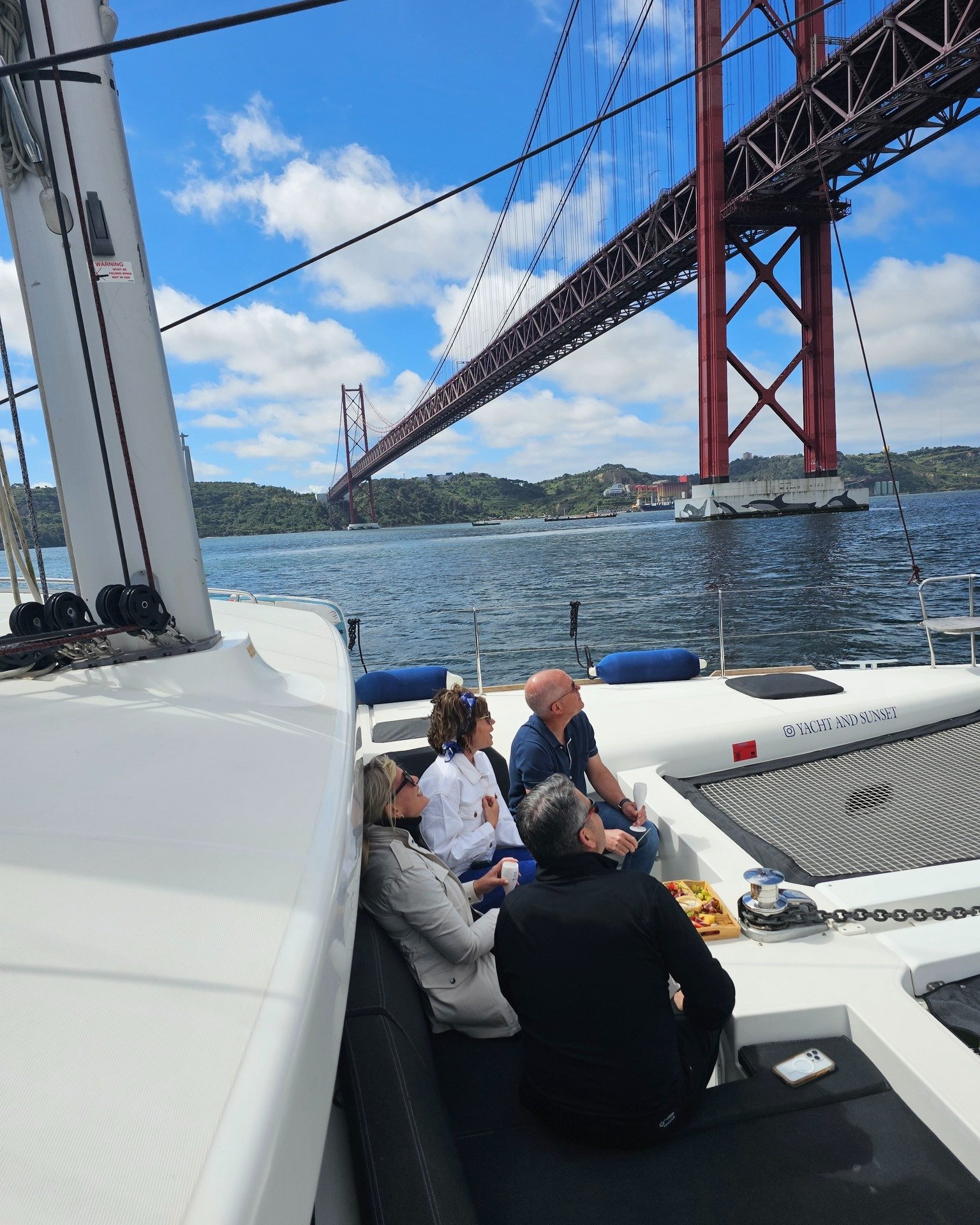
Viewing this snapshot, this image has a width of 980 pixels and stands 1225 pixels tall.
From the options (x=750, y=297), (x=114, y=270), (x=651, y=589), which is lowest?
(x=651, y=589)

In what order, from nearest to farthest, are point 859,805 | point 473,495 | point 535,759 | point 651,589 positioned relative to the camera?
point 535,759, point 859,805, point 651,589, point 473,495

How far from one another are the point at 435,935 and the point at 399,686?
2.02m

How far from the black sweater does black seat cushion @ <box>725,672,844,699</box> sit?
2.19 m

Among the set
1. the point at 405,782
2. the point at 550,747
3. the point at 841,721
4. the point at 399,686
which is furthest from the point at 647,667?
the point at 405,782

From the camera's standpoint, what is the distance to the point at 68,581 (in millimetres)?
2883

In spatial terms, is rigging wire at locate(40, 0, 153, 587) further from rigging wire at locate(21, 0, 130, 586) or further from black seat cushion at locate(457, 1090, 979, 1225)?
black seat cushion at locate(457, 1090, 979, 1225)

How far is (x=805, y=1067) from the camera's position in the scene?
4.30 ft

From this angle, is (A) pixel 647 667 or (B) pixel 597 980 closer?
(B) pixel 597 980

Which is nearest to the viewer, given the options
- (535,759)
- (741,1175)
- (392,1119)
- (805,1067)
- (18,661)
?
(392,1119)

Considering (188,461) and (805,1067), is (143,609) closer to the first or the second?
(188,461)

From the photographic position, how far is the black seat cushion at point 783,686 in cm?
317

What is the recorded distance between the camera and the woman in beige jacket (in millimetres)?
Answer: 1390

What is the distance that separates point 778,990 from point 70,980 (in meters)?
1.33

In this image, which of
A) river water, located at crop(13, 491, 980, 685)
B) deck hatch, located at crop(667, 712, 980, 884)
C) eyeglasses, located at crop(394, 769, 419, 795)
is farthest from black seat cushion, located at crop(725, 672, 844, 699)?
eyeglasses, located at crop(394, 769, 419, 795)
